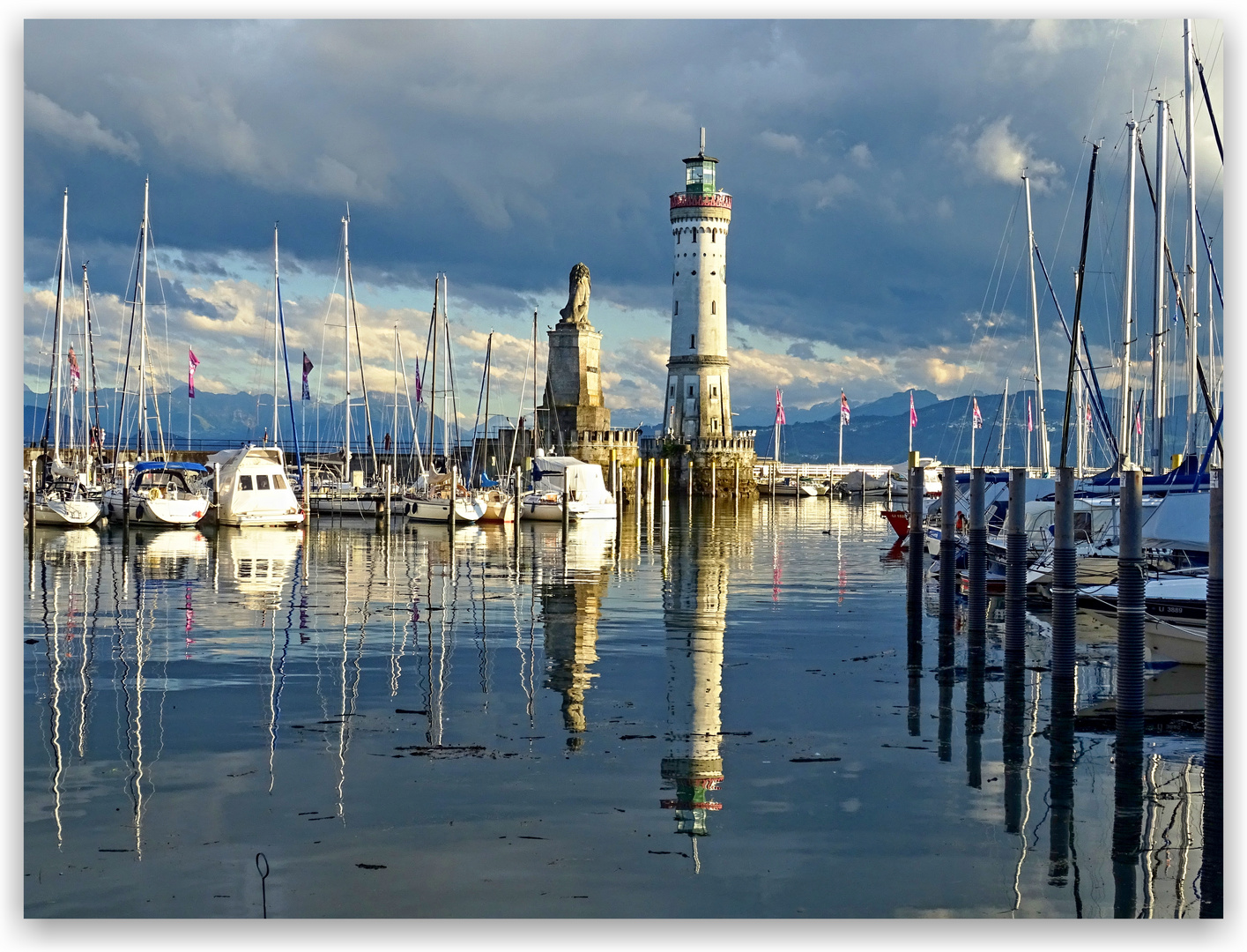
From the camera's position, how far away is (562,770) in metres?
13.6

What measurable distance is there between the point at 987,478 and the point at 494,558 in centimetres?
1571

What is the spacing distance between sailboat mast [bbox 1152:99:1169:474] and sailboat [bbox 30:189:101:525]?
31.5 meters

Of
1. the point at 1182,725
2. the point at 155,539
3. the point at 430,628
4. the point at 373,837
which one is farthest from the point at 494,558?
the point at 373,837

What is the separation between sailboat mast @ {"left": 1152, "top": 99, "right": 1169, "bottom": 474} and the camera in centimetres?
2803

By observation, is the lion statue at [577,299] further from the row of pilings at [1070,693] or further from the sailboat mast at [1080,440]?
the row of pilings at [1070,693]

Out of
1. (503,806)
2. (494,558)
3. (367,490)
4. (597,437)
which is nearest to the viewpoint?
(503,806)

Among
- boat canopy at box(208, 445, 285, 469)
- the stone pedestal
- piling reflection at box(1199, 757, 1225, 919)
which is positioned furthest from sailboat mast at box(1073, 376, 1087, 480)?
the stone pedestal

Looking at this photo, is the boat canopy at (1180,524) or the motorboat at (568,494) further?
the motorboat at (568,494)

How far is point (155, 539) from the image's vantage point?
153 ft

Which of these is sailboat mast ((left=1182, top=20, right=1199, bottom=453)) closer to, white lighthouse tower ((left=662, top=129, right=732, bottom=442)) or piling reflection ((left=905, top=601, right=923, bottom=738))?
piling reflection ((left=905, top=601, right=923, bottom=738))

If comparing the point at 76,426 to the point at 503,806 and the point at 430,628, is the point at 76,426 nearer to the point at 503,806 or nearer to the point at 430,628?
the point at 430,628

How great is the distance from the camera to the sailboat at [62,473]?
162 ft

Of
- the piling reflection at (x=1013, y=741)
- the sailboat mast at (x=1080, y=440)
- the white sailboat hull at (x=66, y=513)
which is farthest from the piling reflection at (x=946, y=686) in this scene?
the white sailboat hull at (x=66, y=513)

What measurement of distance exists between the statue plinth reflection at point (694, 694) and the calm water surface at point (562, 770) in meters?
0.07
